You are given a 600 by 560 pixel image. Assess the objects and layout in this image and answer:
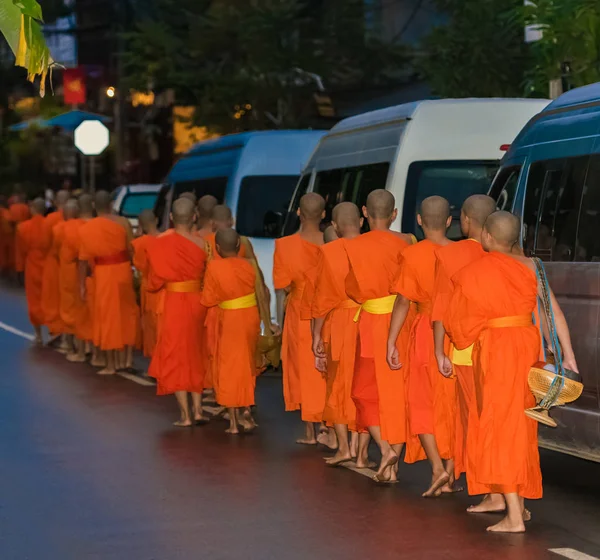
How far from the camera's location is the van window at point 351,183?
14.7 meters

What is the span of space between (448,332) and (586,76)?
973 cm

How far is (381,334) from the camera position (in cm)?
1079

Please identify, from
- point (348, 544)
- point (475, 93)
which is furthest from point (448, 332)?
point (475, 93)

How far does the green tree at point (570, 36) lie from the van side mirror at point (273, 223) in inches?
128

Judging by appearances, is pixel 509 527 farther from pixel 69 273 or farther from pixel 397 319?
pixel 69 273

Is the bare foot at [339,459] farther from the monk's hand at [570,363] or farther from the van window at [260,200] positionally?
the van window at [260,200]

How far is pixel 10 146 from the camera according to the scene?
5241 centimetres

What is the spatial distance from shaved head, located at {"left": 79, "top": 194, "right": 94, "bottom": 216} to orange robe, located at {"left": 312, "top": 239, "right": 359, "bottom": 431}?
7761mm

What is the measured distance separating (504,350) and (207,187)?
11.7 meters

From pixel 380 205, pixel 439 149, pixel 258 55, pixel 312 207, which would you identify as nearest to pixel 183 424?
pixel 312 207

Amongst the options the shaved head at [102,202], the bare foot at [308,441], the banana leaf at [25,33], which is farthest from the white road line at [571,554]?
the shaved head at [102,202]

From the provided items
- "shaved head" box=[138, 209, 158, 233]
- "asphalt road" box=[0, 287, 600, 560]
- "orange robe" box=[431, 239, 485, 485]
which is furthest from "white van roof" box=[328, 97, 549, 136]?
"orange robe" box=[431, 239, 485, 485]

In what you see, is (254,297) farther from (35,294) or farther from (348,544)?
(35,294)

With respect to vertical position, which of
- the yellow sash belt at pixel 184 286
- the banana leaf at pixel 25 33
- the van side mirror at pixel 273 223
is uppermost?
the banana leaf at pixel 25 33
